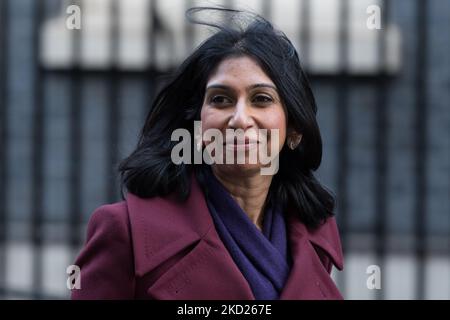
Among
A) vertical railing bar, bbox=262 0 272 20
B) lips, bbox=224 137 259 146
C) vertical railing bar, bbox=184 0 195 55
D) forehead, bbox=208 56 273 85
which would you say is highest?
vertical railing bar, bbox=262 0 272 20

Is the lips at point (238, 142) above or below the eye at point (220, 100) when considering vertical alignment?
below

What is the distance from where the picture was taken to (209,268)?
1.87 meters

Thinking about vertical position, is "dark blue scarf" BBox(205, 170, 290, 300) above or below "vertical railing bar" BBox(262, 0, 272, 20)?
below

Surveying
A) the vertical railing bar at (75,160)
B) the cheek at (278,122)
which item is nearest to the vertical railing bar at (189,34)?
the vertical railing bar at (75,160)

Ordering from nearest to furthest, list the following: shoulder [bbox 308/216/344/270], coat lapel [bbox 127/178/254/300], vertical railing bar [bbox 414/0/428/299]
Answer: coat lapel [bbox 127/178/254/300], shoulder [bbox 308/216/344/270], vertical railing bar [bbox 414/0/428/299]

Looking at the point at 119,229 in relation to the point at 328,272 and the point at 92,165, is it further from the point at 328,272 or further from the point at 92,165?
the point at 92,165

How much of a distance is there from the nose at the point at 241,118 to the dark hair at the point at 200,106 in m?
0.09

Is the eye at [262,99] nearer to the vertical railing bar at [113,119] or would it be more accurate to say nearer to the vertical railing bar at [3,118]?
the vertical railing bar at [113,119]

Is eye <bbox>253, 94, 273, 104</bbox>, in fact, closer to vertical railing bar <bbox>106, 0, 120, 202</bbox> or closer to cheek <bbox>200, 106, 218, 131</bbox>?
cheek <bbox>200, 106, 218, 131</bbox>

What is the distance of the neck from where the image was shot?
196 centimetres

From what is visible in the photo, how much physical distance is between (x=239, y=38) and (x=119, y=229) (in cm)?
45

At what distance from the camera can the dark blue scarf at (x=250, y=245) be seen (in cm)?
188

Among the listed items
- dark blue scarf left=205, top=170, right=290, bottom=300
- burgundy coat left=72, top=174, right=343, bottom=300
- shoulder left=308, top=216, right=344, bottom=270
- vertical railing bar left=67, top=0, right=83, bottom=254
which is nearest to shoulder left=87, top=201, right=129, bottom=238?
burgundy coat left=72, top=174, right=343, bottom=300

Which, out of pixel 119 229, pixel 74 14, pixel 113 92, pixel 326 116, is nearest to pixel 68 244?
pixel 113 92
